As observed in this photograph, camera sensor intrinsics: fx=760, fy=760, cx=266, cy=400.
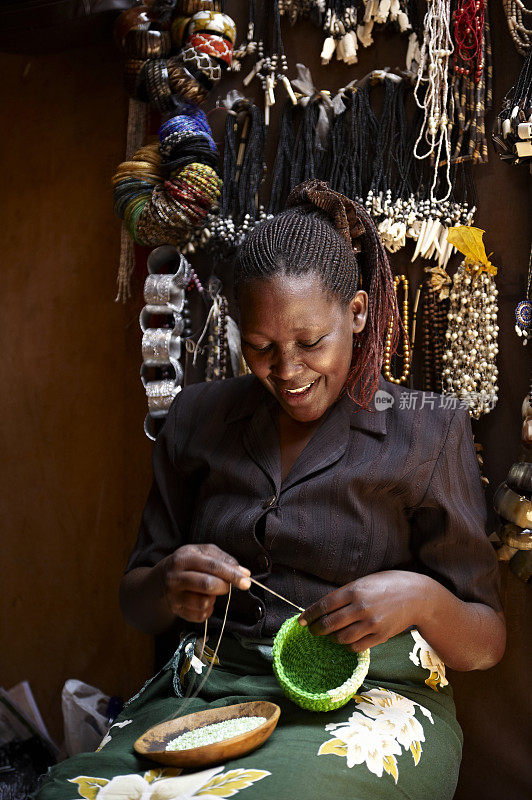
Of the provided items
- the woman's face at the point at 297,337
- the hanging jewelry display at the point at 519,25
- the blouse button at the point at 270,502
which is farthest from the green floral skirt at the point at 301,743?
the hanging jewelry display at the point at 519,25

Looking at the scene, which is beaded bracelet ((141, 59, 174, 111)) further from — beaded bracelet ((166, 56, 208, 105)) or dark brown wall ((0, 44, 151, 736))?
dark brown wall ((0, 44, 151, 736))

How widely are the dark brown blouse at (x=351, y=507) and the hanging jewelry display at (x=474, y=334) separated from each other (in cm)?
23

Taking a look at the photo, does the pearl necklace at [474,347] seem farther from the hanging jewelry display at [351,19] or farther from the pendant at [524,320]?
the hanging jewelry display at [351,19]

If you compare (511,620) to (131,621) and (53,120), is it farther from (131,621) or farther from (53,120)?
(53,120)

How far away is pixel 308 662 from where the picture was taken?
4.37ft

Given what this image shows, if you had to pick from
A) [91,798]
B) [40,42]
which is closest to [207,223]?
[40,42]

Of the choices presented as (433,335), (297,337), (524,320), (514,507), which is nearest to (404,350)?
(433,335)

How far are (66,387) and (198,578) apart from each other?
141 centimetres

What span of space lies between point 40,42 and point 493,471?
1815 millimetres

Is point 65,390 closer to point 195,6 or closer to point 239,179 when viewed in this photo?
point 239,179

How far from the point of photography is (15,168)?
106 inches

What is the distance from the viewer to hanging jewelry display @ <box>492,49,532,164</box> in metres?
1.62

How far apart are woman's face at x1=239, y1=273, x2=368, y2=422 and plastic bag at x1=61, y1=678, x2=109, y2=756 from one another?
50.3 inches

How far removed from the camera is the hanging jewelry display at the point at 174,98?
194 cm
